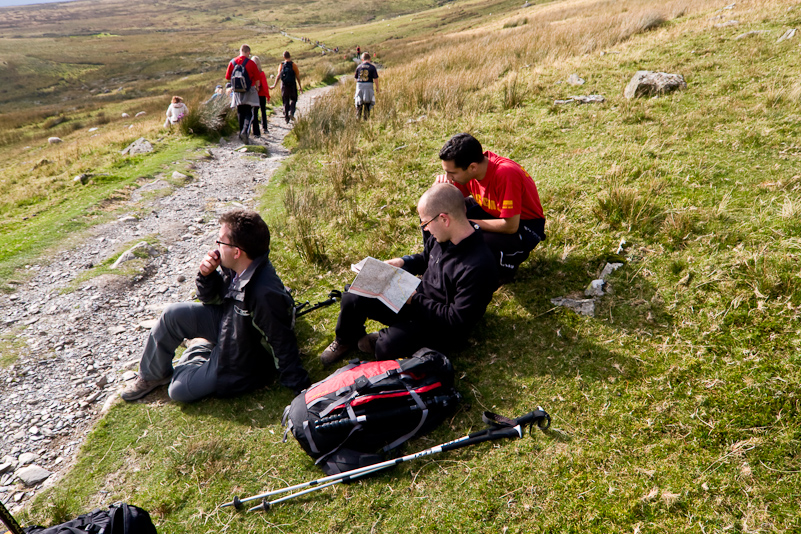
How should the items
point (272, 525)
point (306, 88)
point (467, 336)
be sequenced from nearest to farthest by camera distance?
point (272, 525) < point (467, 336) < point (306, 88)

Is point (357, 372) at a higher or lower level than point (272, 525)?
higher

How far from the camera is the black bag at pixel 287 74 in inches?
551

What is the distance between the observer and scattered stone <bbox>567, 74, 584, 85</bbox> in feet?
33.7

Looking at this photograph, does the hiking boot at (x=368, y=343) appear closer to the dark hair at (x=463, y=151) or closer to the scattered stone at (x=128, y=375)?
the dark hair at (x=463, y=151)

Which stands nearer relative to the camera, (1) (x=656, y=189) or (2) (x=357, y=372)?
(2) (x=357, y=372)

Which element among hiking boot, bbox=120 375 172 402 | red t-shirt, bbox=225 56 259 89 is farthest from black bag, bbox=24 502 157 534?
red t-shirt, bbox=225 56 259 89

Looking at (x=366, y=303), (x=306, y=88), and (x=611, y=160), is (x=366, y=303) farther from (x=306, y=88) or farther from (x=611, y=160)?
(x=306, y=88)

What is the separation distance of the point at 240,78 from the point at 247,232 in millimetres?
9681

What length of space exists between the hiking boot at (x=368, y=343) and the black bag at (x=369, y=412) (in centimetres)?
70

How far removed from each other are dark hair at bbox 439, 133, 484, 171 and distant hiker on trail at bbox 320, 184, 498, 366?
0.69 m

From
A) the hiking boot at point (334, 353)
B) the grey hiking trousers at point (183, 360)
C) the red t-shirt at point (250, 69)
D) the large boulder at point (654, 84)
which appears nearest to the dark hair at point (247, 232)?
the grey hiking trousers at point (183, 360)

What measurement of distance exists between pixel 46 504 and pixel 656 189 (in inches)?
282

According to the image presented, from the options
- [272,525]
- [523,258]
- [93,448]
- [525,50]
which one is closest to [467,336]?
[523,258]

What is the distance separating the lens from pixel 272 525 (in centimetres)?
306
